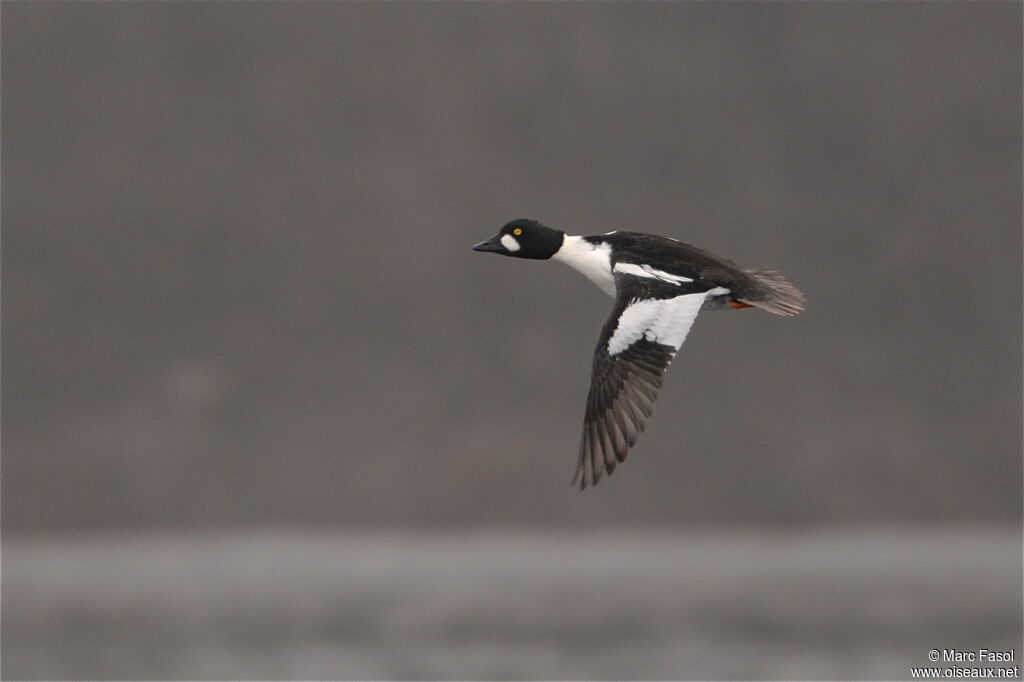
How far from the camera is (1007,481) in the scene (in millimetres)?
32031

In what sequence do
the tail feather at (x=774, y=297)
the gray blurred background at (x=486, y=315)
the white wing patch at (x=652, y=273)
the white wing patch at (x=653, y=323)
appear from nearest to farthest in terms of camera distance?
the white wing patch at (x=653, y=323), the white wing patch at (x=652, y=273), the tail feather at (x=774, y=297), the gray blurred background at (x=486, y=315)

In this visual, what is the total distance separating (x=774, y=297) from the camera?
956 cm

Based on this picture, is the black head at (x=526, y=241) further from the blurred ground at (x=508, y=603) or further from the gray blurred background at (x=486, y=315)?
the gray blurred background at (x=486, y=315)

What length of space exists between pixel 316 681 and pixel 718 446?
41.1 ft

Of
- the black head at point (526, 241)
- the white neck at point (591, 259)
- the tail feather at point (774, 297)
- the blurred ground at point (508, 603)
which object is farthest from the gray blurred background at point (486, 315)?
the tail feather at point (774, 297)

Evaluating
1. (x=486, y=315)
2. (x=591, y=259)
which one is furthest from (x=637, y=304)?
(x=486, y=315)

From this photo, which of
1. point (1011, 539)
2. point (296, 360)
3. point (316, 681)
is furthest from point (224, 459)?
point (1011, 539)

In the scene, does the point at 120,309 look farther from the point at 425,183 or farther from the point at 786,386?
the point at 786,386

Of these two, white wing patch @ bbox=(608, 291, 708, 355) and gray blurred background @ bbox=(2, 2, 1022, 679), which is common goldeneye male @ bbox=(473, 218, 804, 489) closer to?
white wing patch @ bbox=(608, 291, 708, 355)

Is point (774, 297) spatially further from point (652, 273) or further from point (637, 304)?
point (637, 304)

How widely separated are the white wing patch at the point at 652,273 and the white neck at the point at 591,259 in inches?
10.6

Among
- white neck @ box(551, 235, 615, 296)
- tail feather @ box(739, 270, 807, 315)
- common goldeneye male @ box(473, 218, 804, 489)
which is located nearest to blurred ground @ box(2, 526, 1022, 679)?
white neck @ box(551, 235, 615, 296)

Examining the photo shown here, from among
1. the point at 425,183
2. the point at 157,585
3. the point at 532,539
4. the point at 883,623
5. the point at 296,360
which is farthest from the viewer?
the point at 425,183

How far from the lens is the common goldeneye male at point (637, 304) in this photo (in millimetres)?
8695
